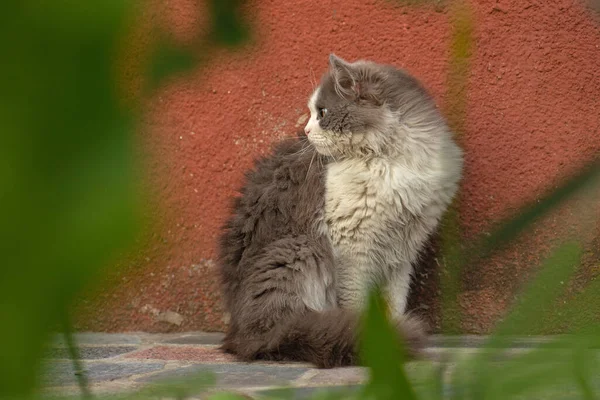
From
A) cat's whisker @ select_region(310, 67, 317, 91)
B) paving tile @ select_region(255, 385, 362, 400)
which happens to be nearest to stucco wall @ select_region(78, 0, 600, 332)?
cat's whisker @ select_region(310, 67, 317, 91)

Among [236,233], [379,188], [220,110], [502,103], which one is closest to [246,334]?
[236,233]

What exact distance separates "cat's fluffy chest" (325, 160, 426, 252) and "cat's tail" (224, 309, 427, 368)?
0.42 m

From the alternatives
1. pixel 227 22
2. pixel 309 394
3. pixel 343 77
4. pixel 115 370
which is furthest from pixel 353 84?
pixel 227 22

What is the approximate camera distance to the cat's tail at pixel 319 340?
2.68 metres

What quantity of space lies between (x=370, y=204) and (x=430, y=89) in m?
0.73

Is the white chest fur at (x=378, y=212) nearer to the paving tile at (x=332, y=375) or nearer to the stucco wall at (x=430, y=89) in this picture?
the stucco wall at (x=430, y=89)

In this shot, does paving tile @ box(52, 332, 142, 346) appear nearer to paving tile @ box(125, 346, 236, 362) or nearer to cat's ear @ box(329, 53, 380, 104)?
paving tile @ box(125, 346, 236, 362)

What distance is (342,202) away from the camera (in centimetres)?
333

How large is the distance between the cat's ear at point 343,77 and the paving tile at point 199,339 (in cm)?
125

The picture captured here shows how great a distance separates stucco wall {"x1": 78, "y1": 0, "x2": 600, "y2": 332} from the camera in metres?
3.49

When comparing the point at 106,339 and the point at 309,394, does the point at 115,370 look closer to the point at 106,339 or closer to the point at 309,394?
the point at 106,339

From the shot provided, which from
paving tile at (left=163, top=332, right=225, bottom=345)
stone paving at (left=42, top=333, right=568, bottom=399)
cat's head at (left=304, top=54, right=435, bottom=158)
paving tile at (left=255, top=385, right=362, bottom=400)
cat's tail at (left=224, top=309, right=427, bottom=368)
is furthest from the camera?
paving tile at (left=163, top=332, right=225, bottom=345)

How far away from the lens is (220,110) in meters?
3.85

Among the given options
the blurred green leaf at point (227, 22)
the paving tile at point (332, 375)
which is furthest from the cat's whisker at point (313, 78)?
the blurred green leaf at point (227, 22)
